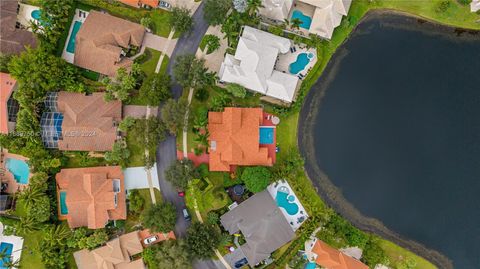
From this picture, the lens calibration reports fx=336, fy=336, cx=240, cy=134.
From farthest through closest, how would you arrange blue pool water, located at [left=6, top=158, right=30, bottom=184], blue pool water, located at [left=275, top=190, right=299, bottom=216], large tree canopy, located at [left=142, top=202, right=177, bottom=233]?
blue pool water, located at [left=6, top=158, right=30, bottom=184] < blue pool water, located at [left=275, top=190, right=299, bottom=216] < large tree canopy, located at [left=142, top=202, right=177, bottom=233]

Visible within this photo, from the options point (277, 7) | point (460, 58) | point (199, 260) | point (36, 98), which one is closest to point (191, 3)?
point (277, 7)

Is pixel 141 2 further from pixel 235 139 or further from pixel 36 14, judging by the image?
pixel 235 139

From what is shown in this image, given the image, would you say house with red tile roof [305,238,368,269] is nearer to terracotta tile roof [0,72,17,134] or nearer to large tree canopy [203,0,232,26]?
large tree canopy [203,0,232,26]

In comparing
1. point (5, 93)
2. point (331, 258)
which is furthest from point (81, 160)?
point (331, 258)

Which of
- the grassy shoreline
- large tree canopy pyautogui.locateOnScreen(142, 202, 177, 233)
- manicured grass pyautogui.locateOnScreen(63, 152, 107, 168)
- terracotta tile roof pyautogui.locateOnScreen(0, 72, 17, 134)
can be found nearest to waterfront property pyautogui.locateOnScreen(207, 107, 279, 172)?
the grassy shoreline

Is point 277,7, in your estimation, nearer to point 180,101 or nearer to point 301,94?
point 301,94

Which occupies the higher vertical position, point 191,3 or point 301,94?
point 191,3

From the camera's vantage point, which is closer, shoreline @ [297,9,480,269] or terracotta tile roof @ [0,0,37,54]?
terracotta tile roof @ [0,0,37,54]
